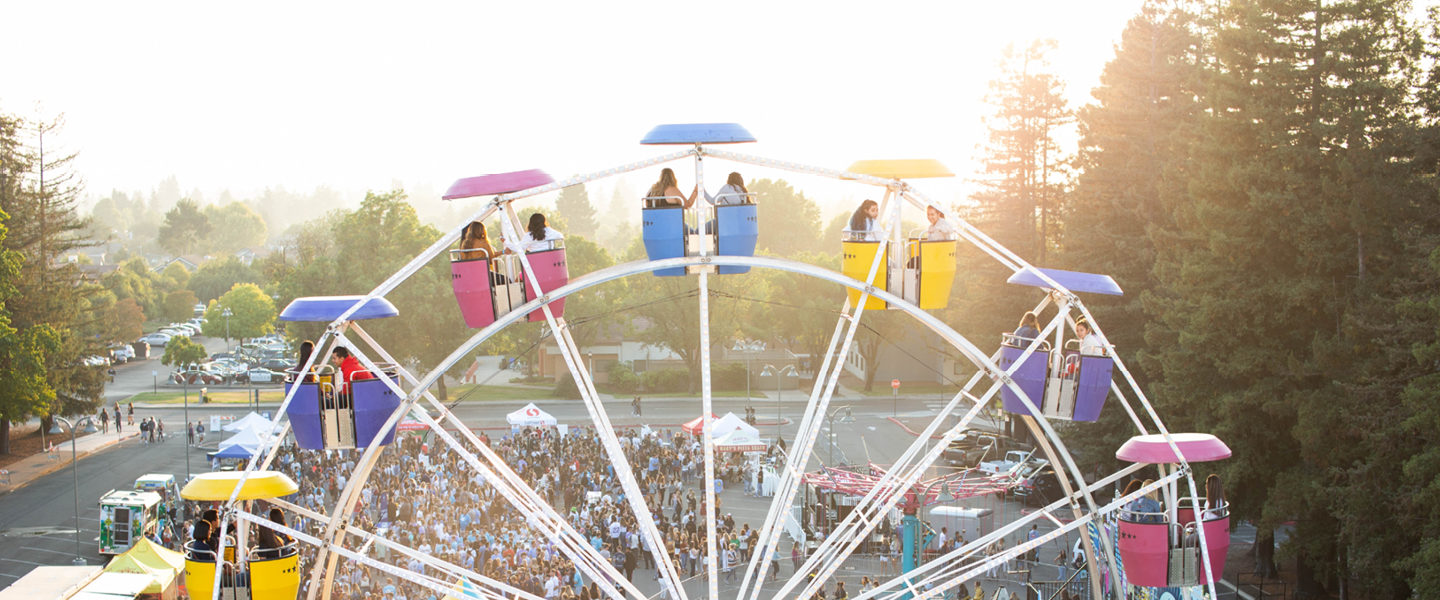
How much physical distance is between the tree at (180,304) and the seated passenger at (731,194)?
10158 cm

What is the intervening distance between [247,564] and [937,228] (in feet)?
27.7

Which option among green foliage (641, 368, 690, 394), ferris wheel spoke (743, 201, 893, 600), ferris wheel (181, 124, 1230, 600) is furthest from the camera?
green foliage (641, 368, 690, 394)

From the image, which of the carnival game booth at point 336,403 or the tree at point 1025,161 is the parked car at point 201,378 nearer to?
the tree at point 1025,161

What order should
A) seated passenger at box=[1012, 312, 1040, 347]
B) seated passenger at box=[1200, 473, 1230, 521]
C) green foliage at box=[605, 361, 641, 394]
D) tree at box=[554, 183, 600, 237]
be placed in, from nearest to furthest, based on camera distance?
seated passenger at box=[1200, 473, 1230, 521] < seated passenger at box=[1012, 312, 1040, 347] < green foliage at box=[605, 361, 641, 394] < tree at box=[554, 183, 600, 237]

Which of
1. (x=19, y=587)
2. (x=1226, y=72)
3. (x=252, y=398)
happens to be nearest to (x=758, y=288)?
(x=252, y=398)

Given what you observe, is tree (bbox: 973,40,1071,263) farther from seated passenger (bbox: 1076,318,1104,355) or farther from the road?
seated passenger (bbox: 1076,318,1104,355)

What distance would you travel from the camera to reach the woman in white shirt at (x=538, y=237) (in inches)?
492

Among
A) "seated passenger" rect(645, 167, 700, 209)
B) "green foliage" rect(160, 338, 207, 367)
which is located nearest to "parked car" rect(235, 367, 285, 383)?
"green foliage" rect(160, 338, 207, 367)

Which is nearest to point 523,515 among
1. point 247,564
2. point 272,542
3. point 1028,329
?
point 272,542

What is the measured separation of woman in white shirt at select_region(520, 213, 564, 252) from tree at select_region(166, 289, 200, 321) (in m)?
100

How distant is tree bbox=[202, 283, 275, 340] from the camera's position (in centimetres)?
7881

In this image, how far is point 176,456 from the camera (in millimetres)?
42969

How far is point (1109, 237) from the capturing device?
3195 cm

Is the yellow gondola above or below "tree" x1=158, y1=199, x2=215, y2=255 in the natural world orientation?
below
